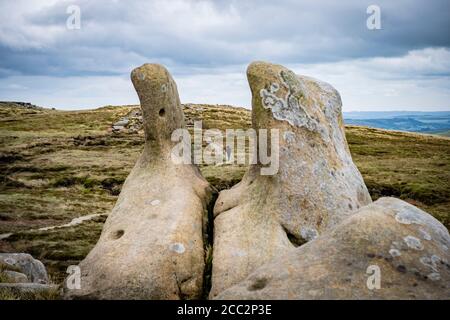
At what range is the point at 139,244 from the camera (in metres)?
14.6

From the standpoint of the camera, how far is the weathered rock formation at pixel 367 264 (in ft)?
32.3

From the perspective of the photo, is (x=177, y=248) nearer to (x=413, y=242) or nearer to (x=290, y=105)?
(x=413, y=242)

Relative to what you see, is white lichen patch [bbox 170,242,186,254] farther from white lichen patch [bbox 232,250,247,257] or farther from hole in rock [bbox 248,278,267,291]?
hole in rock [bbox 248,278,267,291]

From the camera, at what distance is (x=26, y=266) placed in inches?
861

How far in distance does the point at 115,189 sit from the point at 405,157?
5566cm

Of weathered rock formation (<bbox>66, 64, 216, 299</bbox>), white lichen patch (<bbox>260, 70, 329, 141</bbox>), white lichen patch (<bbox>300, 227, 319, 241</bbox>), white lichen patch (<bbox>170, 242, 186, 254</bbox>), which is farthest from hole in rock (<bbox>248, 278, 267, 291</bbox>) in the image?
white lichen patch (<bbox>260, 70, 329, 141</bbox>)

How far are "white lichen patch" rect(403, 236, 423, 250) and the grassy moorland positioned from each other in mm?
21082

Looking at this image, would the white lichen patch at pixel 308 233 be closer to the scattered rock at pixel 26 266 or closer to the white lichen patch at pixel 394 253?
the white lichen patch at pixel 394 253

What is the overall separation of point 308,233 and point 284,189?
1.84m

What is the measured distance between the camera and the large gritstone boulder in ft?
50.1

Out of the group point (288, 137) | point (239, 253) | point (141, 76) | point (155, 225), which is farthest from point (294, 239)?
point (141, 76)

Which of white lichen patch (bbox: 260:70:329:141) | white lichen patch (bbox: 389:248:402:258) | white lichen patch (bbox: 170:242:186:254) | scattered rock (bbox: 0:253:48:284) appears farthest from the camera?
scattered rock (bbox: 0:253:48:284)

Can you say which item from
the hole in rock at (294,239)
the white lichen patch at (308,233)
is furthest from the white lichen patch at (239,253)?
the white lichen patch at (308,233)

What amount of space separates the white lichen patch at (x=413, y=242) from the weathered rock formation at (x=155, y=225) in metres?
6.64
